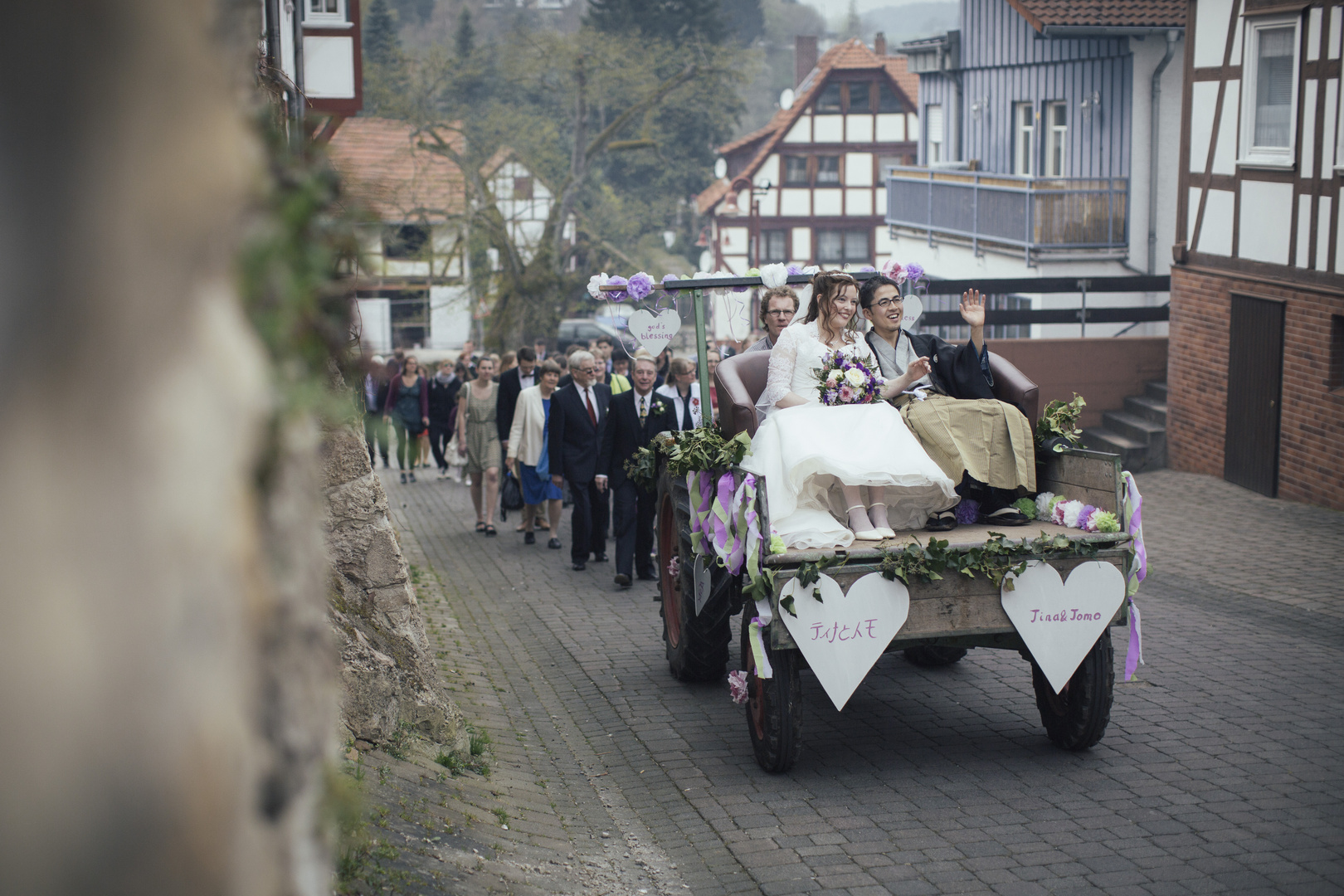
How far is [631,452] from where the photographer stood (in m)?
11.8

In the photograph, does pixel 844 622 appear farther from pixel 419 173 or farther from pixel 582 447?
pixel 419 173

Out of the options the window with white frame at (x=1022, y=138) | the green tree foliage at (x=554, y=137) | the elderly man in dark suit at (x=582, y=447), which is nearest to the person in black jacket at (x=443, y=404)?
the elderly man in dark suit at (x=582, y=447)

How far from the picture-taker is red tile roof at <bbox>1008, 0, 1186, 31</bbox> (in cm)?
2169

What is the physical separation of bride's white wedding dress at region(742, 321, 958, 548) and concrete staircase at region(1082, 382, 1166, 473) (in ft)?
35.9

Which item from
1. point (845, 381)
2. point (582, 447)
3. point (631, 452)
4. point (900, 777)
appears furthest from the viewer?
point (582, 447)

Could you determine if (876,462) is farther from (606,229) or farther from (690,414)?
(606,229)

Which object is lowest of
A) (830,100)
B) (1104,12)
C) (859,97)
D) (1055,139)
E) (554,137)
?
(1055,139)

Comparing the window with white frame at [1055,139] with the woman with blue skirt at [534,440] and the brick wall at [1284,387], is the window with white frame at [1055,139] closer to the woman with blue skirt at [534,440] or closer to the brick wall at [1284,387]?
the brick wall at [1284,387]

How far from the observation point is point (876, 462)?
21.5 feet

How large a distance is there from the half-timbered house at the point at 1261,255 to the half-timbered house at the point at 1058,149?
5.13 metres

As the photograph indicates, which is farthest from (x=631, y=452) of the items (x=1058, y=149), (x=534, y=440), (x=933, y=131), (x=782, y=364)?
(x=933, y=131)

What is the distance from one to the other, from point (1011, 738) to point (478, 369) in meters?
9.20

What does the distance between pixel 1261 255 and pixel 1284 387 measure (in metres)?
1.71

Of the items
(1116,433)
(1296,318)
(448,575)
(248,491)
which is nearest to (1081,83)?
(1116,433)
